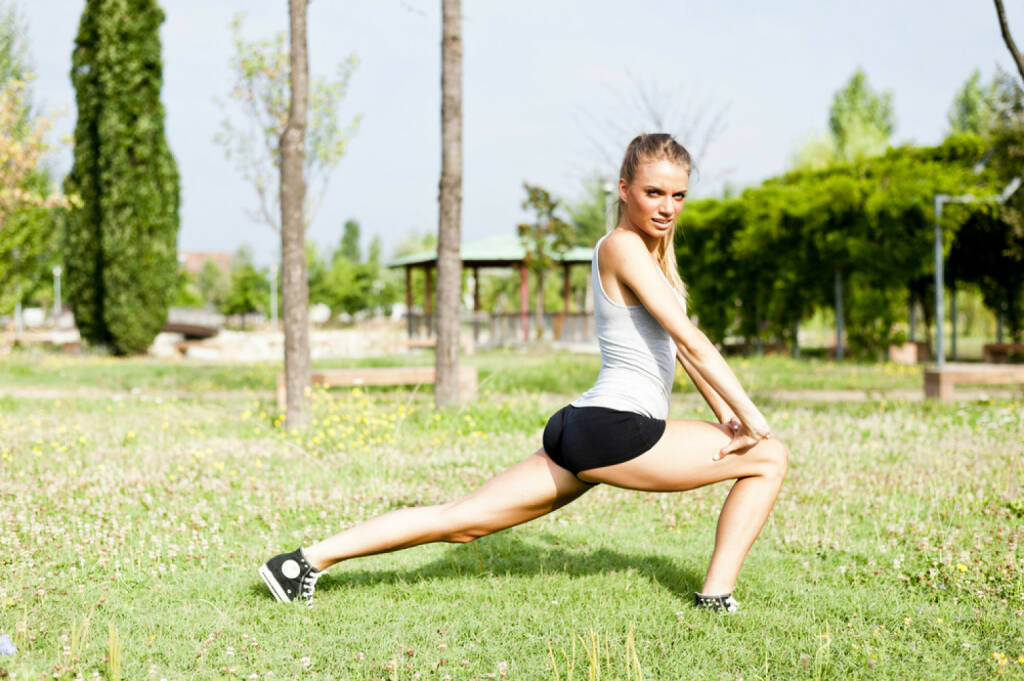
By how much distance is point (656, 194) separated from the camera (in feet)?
10.2

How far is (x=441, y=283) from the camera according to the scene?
926 centimetres

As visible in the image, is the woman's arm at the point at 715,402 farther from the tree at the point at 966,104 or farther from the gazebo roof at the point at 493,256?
the tree at the point at 966,104

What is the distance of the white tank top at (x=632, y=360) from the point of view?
3.08 meters

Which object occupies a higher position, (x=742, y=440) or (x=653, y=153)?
(x=653, y=153)

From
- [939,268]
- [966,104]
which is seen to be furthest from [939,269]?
[966,104]

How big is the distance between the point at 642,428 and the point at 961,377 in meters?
9.31

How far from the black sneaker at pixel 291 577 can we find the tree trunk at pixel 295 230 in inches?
184

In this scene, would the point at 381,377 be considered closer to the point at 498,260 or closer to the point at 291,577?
the point at 291,577

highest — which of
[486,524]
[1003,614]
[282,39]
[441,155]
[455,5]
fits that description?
[282,39]

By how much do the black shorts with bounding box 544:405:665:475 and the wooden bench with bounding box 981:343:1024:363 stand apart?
65.2ft

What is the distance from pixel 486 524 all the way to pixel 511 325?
26341 mm

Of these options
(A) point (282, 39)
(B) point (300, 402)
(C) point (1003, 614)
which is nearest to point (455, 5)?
(B) point (300, 402)

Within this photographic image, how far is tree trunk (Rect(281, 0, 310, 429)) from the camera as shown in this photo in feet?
26.5

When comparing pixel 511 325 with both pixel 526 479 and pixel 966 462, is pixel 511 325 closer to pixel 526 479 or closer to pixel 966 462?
pixel 966 462
